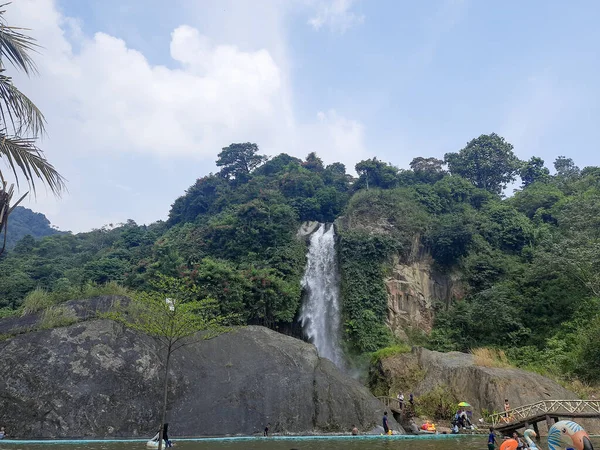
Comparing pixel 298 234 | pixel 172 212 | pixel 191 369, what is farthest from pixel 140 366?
pixel 172 212

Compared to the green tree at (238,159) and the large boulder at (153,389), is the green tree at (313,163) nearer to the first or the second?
the green tree at (238,159)

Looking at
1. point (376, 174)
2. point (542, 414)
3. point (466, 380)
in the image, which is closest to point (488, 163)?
point (376, 174)

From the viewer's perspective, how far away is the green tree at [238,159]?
6319 cm

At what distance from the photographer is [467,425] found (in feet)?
65.9

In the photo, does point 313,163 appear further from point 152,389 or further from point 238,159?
point 152,389

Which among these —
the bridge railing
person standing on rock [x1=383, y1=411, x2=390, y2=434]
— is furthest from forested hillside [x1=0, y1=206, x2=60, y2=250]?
the bridge railing

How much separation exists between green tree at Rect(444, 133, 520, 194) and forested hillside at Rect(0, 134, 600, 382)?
0.20m

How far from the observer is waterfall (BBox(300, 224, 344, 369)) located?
104 ft

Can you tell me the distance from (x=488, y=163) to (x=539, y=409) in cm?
3975

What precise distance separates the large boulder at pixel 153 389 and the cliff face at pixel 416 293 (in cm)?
1312

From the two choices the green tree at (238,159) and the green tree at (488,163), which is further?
the green tree at (238,159)

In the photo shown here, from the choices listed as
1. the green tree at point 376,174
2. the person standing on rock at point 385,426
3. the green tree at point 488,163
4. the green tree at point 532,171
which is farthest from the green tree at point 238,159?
the person standing on rock at point 385,426

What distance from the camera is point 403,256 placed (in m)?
36.0

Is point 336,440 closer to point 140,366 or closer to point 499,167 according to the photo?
point 140,366
